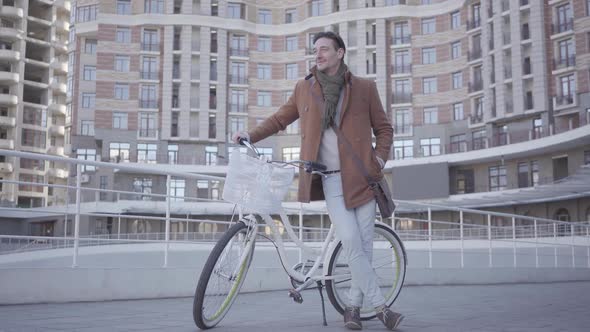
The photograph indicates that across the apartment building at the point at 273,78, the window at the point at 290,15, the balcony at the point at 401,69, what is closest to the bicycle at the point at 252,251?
the apartment building at the point at 273,78

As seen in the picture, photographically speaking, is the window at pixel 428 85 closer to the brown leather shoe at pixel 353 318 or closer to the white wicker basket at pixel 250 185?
the brown leather shoe at pixel 353 318

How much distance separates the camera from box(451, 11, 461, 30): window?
53.2 metres

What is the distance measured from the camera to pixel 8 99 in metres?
64.0

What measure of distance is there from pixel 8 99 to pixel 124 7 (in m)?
16.5

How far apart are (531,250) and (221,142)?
33050 millimetres

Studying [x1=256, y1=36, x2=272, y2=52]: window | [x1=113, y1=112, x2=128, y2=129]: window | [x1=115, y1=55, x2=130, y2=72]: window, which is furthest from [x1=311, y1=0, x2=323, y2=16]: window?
[x1=113, y1=112, x2=128, y2=129]: window

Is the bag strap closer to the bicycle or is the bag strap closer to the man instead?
the man

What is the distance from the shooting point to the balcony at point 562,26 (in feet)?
145

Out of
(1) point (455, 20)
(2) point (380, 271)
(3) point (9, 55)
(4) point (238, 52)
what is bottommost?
(2) point (380, 271)

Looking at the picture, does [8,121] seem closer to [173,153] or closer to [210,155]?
[173,153]

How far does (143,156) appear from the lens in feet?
182

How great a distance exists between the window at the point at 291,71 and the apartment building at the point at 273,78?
9 cm

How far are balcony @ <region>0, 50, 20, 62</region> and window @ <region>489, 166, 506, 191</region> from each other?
152ft

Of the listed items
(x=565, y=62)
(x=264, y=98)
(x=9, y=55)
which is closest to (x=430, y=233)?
(x=565, y=62)
